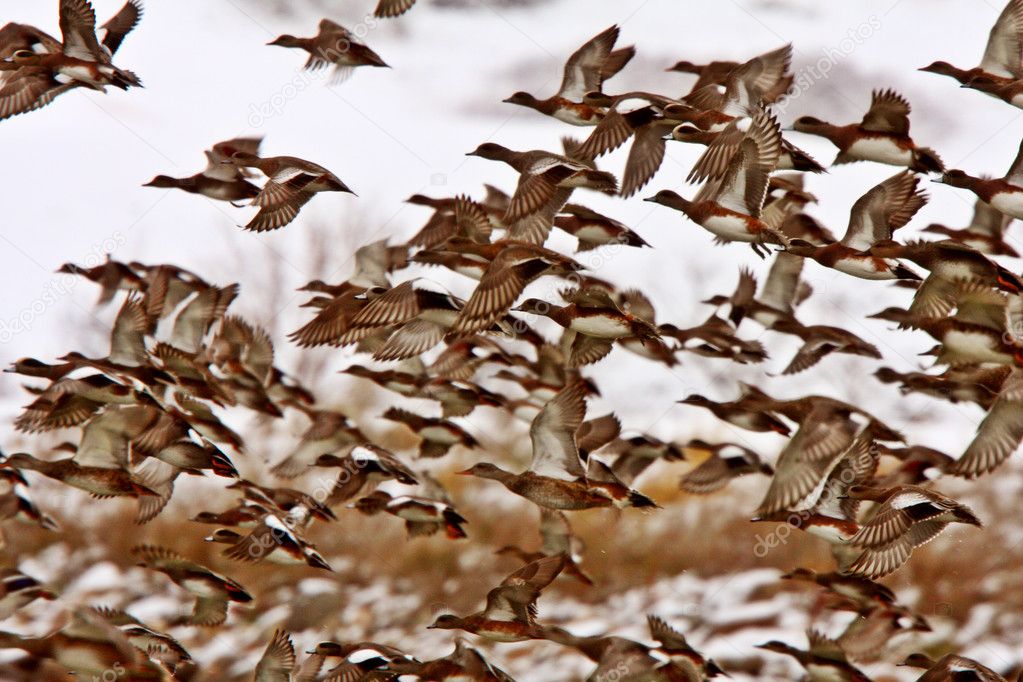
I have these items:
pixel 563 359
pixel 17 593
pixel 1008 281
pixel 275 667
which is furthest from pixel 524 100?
pixel 17 593

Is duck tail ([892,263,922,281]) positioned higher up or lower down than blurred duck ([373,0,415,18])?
lower down

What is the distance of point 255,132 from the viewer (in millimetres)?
21969

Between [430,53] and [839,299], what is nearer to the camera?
[839,299]

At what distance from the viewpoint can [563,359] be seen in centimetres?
1093

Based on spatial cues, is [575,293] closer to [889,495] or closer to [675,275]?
[889,495]

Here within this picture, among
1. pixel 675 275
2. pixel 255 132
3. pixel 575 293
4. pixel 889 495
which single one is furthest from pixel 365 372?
pixel 255 132

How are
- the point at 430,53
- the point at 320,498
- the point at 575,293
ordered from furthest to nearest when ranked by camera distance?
1. the point at 430,53
2. the point at 320,498
3. the point at 575,293

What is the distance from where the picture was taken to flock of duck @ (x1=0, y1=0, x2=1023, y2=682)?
8.15 meters

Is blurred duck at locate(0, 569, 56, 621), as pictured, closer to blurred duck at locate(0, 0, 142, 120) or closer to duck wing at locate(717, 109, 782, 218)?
blurred duck at locate(0, 0, 142, 120)

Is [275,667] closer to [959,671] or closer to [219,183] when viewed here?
[219,183]

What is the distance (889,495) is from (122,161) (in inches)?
695

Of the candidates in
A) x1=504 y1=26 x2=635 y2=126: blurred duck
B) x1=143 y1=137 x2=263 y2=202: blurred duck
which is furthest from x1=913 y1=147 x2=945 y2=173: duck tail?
x1=143 y1=137 x2=263 y2=202: blurred duck

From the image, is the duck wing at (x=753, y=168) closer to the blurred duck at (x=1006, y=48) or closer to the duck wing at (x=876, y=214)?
the duck wing at (x=876, y=214)

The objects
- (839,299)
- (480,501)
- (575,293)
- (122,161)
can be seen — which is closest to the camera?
(575,293)
